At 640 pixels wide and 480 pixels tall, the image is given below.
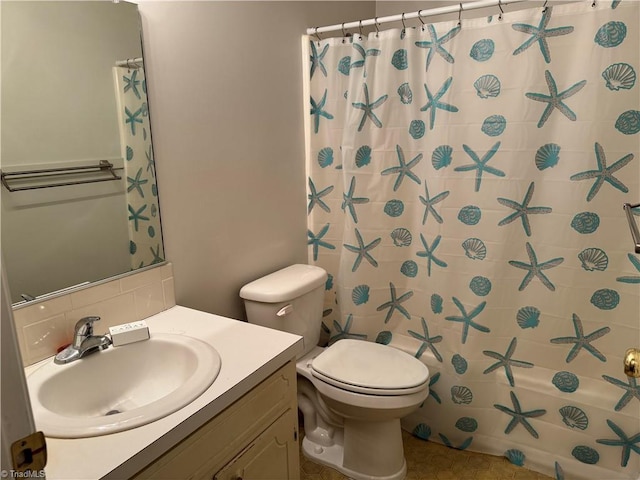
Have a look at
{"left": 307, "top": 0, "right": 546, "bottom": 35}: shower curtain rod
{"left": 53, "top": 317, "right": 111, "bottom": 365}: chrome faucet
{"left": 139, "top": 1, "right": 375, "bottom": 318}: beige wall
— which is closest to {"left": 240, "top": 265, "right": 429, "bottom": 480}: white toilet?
{"left": 139, "top": 1, "right": 375, "bottom": 318}: beige wall

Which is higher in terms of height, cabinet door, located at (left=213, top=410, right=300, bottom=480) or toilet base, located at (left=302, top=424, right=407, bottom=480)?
cabinet door, located at (left=213, top=410, right=300, bottom=480)

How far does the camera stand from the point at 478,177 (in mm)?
1832

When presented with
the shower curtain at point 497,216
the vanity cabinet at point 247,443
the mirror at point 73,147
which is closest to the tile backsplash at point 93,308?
the mirror at point 73,147

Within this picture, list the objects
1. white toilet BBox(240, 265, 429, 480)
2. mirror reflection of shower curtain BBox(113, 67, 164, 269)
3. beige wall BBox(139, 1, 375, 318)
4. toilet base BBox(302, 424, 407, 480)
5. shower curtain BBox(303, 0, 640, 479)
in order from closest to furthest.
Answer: mirror reflection of shower curtain BBox(113, 67, 164, 269) → beige wall BBox(139, 1, 375, 318) → shower curtain BBox(303, 0, 640, 479) → white toilet BBox(240, 265, 429, 480) → toilet base BBox(302, 424, 407, 480)

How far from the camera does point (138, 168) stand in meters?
1.45

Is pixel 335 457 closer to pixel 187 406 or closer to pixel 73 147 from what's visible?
pixel 187 406

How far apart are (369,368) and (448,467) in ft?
1.94

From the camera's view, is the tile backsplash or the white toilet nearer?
the tile backsplash

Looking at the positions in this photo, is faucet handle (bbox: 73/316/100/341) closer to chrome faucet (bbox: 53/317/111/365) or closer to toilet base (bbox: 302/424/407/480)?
chrome faucet (bbox: 53/317/111/365)

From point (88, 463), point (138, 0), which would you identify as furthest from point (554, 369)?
point (138, 0)

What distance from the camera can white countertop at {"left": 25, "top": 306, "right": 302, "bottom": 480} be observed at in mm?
863

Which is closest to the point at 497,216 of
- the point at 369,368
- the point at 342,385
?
the point at 369,368

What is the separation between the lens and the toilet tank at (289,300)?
70.8 inches

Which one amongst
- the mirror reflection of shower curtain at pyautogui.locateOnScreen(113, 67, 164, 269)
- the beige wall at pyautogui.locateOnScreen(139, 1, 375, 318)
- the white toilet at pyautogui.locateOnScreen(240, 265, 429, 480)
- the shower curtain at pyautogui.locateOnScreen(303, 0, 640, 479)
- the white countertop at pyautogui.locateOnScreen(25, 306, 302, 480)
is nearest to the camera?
the white countertop at pyautogui.locateOnScreen(25, 306, 302, 480)
